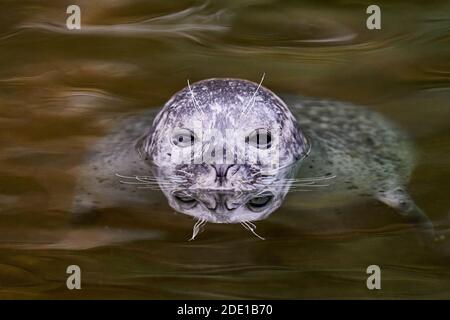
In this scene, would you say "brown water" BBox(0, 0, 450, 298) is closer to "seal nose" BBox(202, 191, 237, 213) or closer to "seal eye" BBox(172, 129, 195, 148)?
"seal nose" BBox(202, 191, 237, 213)

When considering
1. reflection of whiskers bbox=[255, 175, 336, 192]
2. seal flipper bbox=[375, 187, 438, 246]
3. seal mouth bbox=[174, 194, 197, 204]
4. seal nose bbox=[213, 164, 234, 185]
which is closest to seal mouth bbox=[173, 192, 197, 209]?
→ seal mouth bbox=[174, 194, 197, 204]

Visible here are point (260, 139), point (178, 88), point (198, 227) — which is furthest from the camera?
point (178, 88)

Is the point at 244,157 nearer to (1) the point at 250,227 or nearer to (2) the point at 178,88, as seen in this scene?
(1) the point at 250,227

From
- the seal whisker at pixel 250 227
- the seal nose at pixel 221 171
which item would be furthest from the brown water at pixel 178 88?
the seal nose at pixel 221 171

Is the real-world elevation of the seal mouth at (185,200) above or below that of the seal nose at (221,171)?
below

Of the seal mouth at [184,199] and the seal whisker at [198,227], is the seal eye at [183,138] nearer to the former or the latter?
the seal mouth at [184,199]

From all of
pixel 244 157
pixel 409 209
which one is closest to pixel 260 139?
pixel 244 157

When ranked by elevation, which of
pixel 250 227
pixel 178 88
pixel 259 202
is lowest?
pixel 250 227
